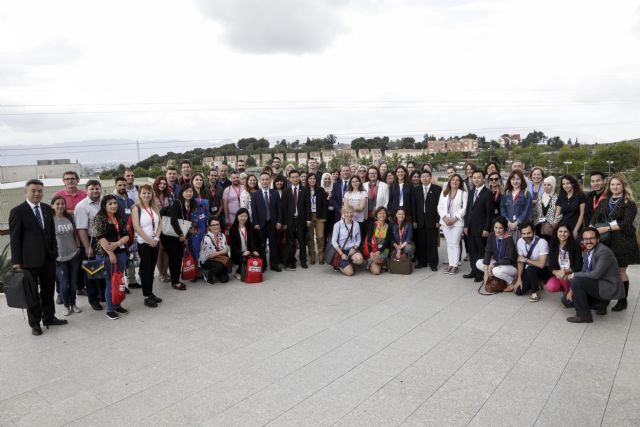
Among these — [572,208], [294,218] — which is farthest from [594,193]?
[294,218]

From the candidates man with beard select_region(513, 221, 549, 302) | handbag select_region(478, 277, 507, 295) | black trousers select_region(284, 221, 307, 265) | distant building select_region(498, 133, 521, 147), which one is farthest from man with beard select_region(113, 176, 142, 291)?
distant building select_region(498, 133, 521, 147)

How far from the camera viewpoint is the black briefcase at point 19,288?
425 cm

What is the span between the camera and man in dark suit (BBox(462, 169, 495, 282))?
6.23m

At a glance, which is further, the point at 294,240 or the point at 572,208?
the point at 294,240

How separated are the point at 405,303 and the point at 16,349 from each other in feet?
13.6

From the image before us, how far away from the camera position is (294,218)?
707 centimetres

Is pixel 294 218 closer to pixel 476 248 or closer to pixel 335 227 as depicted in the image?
pixel 335 227

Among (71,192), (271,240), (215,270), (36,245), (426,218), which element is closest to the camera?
(36,245)

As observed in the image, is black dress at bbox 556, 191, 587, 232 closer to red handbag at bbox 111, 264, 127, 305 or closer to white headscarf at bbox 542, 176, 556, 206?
white headscarf at bbox 542, 176, 556, 206

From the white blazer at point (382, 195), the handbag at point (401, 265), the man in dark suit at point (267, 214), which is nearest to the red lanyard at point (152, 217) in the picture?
the man in dark suit at point (267, 214)

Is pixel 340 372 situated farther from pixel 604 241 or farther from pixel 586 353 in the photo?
pixel 604 241

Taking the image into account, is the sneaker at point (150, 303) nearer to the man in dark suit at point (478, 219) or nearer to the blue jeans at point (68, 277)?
the blue jeans at point (68, 277)

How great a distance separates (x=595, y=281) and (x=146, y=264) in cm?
509

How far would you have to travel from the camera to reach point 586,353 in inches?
154
